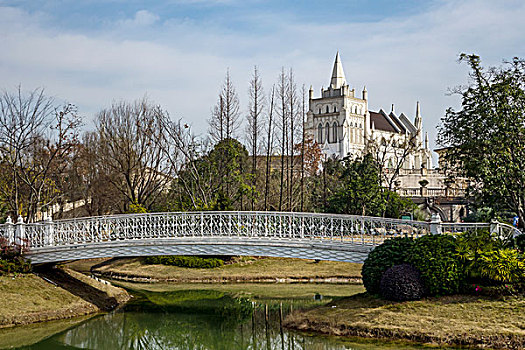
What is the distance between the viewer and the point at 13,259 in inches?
663

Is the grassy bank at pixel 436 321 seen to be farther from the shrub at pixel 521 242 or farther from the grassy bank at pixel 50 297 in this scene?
the grassy bank at pixel 50 297

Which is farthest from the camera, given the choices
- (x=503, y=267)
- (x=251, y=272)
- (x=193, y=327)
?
(x=251, y=272)

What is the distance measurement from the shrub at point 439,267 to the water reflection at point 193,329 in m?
2.00

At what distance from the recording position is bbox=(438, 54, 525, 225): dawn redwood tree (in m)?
15.0

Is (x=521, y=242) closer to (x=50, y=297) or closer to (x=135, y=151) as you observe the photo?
(x=50, y=297)

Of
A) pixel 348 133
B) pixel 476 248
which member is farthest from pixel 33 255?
pixel 348 133

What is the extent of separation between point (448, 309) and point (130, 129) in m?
23.5

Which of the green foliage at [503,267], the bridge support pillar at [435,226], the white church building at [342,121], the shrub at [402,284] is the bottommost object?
the shrub at [402,284]

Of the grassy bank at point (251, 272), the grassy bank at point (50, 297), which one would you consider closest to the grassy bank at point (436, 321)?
the grassy bank at point (50, 297)

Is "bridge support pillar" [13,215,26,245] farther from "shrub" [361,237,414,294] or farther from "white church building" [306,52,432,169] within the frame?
"white church building" [306,52,432,169]

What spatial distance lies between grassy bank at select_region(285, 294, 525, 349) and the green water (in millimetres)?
417

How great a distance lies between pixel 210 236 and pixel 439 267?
662 cm

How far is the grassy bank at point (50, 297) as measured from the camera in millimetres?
15008

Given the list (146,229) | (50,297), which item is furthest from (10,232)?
(146,229)
